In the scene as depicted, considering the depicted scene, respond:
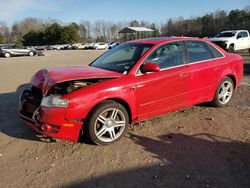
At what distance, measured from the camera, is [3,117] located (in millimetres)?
5914

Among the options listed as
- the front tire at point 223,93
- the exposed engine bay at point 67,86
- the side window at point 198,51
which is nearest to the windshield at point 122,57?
the exposed engine bay at point 67,86

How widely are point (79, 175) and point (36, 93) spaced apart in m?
1.90

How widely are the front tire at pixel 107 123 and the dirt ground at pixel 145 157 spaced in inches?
5.4

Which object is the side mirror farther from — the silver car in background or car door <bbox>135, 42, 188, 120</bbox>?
the silver car in background

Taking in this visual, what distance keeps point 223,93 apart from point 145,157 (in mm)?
3017

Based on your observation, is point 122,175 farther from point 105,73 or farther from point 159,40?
point 159,40

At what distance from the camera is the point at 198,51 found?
18.7 feet

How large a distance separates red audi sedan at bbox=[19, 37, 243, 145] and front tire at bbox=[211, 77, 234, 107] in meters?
0.03

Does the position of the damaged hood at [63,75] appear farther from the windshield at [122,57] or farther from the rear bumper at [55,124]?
the rear bumper at [55,124]

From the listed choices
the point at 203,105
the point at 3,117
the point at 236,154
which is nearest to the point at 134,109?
the point at 236,154

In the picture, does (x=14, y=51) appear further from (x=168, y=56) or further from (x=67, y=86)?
(x=67, y=86)

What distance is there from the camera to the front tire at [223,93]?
6037mm

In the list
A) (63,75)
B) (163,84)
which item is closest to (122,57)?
(163,84)

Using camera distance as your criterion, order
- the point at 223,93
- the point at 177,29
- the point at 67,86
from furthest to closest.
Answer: the point at 177,29
the point at 223,93
the point at 67,86
